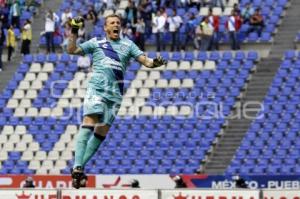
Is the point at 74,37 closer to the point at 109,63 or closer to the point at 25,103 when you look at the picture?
the point at 109,63

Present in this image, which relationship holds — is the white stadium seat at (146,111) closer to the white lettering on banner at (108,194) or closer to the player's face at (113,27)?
the player's face at (113,27)

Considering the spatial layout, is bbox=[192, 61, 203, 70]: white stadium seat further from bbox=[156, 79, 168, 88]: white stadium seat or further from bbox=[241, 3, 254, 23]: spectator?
bbox=[241, 3, 254, 23]: spectator

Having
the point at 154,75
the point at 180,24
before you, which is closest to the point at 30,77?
the point at 154,75

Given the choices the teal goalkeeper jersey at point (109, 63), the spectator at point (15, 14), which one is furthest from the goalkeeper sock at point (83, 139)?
the spectator at point (15, 14)

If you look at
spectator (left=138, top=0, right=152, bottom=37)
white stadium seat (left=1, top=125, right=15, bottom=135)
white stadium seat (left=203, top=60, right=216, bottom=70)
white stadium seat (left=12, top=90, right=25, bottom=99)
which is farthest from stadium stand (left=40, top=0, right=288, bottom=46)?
white stadium seat (left=1, top=125, right=15, bottom=135)

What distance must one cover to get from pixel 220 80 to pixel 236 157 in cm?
370

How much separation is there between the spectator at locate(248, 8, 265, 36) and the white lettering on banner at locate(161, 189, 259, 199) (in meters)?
24.3

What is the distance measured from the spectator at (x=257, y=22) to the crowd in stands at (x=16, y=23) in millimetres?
8249

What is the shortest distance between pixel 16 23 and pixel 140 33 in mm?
5882

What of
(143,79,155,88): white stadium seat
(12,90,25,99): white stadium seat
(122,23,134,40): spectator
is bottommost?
(12,90,25,99): white stadium seat

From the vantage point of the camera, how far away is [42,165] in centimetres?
3716

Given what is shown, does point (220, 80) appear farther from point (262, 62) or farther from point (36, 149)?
point (36, 149)

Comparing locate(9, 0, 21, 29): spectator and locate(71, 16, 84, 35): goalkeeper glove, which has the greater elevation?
locate(9, 0, 21, 29): spectator

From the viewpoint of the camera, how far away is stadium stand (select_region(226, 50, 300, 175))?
34469 millimetres
